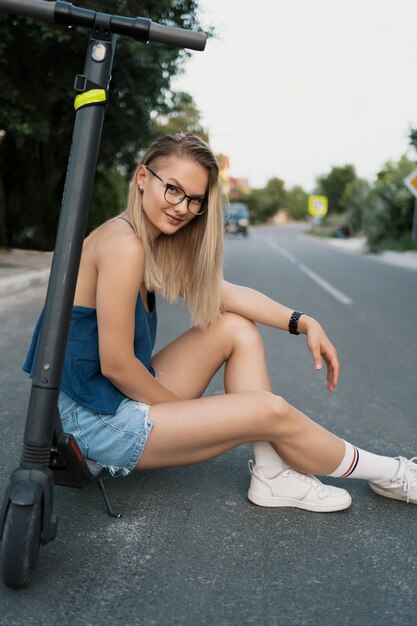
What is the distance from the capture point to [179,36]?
2066 mm

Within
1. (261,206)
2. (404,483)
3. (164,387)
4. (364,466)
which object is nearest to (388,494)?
(404,483)

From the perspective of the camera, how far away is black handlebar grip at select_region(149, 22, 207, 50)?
2057 mm

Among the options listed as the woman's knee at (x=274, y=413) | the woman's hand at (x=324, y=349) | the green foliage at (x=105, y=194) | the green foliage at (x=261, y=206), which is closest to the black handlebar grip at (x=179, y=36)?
the woman's knee at (x=274, y=413)

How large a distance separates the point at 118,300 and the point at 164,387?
0.50 meters

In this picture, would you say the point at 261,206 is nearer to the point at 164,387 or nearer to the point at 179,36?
the point at 164,387

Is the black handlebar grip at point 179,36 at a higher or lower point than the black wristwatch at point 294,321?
higher

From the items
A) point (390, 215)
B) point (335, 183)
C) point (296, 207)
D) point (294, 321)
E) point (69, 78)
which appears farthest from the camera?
point (296, 207)

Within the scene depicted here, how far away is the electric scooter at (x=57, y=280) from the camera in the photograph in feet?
6.61

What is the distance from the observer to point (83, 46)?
1223 cm

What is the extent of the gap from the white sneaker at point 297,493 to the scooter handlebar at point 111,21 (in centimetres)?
160

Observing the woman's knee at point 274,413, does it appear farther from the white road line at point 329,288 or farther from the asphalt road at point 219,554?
the white road line at point 329,288

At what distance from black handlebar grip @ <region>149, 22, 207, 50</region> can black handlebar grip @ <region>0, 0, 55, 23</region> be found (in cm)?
28

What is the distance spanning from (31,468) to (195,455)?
0.81m

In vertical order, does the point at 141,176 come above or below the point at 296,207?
above
